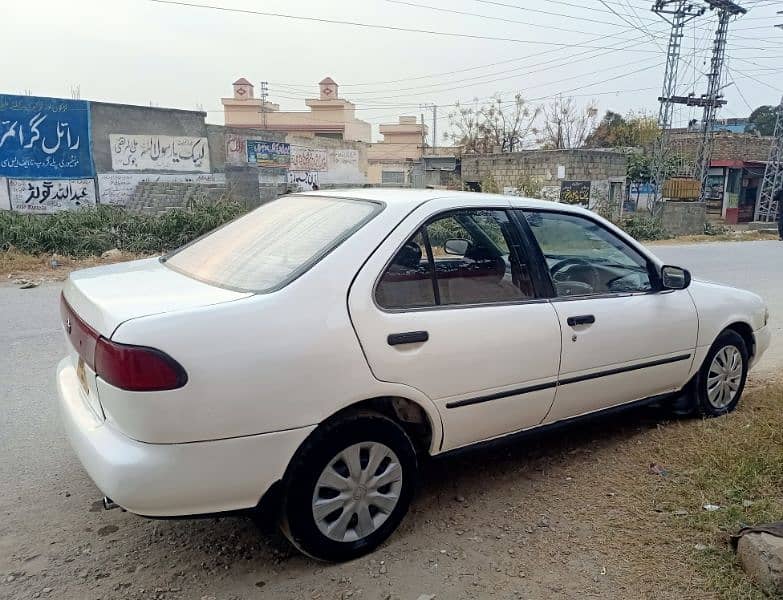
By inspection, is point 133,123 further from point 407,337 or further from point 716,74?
point 716,74

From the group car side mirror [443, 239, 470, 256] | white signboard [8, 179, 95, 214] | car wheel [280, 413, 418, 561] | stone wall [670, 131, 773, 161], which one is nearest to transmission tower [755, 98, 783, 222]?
stone wall [670, 131, 773, 161]

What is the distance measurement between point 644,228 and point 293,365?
21.5 meters

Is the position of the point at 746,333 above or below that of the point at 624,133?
below

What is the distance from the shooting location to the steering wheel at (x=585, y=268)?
3.54m

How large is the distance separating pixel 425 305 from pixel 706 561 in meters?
1.64

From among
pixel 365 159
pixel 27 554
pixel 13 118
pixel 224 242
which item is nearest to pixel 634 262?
pixel 224 242

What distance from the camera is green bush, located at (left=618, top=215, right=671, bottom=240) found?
69.5 ft

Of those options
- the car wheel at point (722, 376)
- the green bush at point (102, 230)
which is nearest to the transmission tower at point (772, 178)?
the green bush at point (102, 230)

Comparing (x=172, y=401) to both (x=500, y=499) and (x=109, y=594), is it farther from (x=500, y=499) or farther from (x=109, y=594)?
(x=500, y=499)

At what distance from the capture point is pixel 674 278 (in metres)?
3.77

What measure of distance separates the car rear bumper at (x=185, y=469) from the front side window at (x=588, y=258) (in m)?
1.84

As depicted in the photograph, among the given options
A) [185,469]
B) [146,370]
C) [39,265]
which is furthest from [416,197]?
[39,265]

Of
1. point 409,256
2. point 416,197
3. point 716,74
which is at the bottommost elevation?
point 409,256

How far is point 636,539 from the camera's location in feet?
9.29
